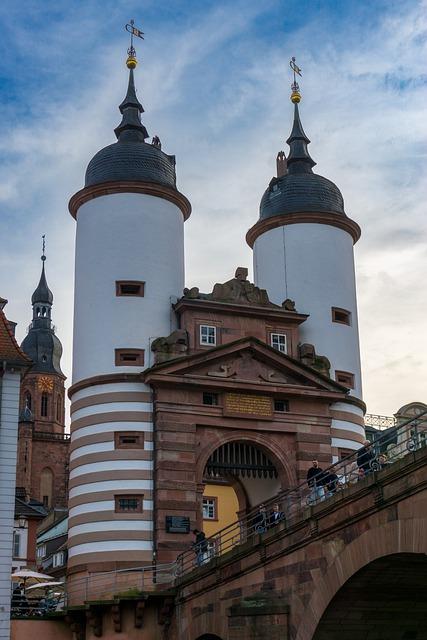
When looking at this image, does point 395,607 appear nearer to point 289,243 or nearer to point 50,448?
point 289,243

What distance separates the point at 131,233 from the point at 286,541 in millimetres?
17043

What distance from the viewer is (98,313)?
1549 inches

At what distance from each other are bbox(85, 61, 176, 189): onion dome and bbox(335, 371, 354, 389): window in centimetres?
1003

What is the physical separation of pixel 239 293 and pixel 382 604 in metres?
17.2

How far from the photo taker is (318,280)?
1708 inches

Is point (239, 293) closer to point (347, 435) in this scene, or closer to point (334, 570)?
point (347, 435)

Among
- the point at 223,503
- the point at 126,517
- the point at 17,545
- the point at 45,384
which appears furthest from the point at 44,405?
the point at 126,517

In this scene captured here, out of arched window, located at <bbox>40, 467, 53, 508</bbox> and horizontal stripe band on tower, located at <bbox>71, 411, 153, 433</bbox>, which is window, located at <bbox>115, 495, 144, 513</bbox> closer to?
horizontal stripe band on tower, located at <bbox>71, 411, 153, 433</bbox>

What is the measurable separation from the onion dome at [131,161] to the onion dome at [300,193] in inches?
200

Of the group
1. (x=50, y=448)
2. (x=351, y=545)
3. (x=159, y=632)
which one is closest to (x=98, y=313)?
(x=159, y=632)

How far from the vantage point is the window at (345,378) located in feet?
138

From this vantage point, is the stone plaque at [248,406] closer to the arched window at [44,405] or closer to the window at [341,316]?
the window at [341,316]

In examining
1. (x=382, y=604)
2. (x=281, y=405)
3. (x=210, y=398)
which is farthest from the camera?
(x=281, y=405)

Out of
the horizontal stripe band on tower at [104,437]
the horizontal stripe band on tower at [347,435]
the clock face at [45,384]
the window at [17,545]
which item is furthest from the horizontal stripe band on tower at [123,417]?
the clock face at [45,384]
